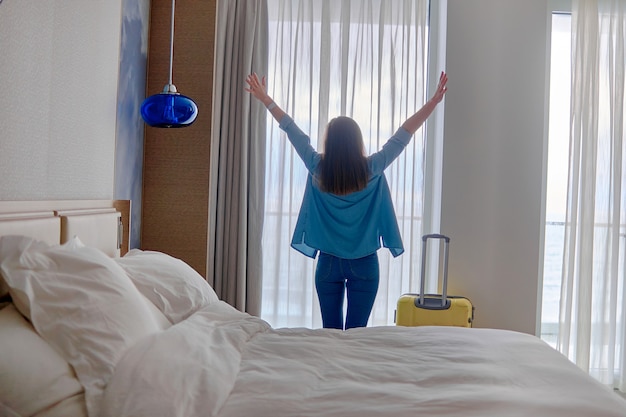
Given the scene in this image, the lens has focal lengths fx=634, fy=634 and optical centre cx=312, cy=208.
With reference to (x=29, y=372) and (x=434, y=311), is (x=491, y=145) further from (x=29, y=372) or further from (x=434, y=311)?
(x=29, y=372)

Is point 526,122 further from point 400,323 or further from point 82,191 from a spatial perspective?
point 82,191

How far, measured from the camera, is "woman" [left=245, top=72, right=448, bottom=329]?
9.79 feet

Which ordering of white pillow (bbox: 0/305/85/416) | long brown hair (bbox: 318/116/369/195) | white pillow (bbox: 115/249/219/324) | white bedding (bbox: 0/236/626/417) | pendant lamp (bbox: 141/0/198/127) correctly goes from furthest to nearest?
long brown hair (bbox: 318/116/369/195) < pendant lamp (bbox: 141/0/198/127) < white pillow (bbox: 115/249/219/324) < white bedding (bbox: 0/236/626/417) < white pillow (bbox: 0/305/85/416)

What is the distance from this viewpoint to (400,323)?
3.47m

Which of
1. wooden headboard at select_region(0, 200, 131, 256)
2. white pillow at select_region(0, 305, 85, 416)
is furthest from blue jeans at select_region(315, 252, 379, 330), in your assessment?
white pillow at select_region(0, 305, 85, 416)

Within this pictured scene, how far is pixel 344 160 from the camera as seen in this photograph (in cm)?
297

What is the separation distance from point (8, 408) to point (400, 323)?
2566mm

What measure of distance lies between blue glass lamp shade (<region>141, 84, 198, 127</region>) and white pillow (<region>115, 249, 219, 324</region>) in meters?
0.85

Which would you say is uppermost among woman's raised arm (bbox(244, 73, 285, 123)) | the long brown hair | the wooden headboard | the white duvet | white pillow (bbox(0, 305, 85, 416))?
woman's raised arm (bbox(244, 73, 285, 123))

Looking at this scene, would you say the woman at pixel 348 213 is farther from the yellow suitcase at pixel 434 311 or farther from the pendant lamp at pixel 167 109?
the pendant lamp at pixel 167 109

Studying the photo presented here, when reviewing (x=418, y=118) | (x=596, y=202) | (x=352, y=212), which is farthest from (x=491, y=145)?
(x=352, y=212)

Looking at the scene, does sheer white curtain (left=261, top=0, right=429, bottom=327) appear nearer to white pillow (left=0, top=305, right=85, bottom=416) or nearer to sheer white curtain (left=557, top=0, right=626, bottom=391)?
sheer white curtain (left=557, top=0, right=626, bottom=391)

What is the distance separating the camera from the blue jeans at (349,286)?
3051 mm

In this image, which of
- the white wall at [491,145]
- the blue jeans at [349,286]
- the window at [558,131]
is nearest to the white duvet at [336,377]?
the blue jeans at [349,286]
